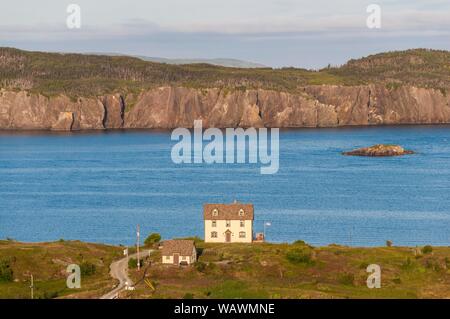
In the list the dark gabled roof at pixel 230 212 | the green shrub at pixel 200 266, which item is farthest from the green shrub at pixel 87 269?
the dark gabled roof at pixel 230 212

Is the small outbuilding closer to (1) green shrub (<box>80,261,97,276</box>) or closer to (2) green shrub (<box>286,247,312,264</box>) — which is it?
(1) green shrub (<box>80,261,97,276</box>)

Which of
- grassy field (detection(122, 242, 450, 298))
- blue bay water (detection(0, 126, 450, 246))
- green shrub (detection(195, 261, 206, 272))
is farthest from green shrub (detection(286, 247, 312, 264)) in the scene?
blue bay water (detection(0, 126, 450, 246))

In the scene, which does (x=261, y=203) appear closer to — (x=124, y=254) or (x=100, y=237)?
(x=100, y=237)

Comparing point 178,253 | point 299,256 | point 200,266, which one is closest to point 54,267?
point 178,253

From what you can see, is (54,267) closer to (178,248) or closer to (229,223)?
(178,248)

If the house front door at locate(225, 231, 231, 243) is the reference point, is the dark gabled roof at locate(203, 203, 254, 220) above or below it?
above
